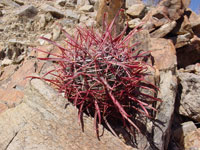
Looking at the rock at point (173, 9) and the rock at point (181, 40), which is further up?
the rock at point (173, 9)

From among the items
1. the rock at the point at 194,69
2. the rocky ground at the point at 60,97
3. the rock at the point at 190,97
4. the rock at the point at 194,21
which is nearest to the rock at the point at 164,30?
the rocky ground at the point at 60,97

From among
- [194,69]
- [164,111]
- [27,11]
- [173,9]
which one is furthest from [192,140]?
[27,11]

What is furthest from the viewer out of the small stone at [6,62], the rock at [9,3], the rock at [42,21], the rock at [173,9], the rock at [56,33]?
the rock at [9,3]

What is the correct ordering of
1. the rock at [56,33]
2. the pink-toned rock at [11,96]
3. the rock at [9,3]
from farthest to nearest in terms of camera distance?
the rock at [9,3]
the rock at [56,33]
the pink-toned rock at [11,96]

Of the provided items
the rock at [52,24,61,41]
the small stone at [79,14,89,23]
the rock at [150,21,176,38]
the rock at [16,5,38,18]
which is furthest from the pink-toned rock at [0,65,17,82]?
the rock at [150,21,176,38]

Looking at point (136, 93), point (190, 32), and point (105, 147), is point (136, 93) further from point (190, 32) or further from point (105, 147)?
point (190, 32)

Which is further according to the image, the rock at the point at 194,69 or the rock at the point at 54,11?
the rock at the point at 54,11

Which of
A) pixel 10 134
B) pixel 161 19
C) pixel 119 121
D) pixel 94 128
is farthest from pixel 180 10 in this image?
pixel 10 134

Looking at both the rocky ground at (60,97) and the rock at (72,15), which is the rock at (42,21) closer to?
the rocky ground at (60,97)
